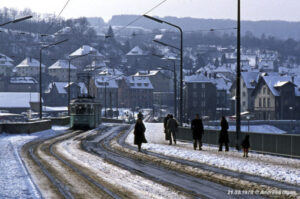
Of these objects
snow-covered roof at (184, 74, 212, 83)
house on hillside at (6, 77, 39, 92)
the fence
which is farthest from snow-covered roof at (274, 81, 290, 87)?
house on hillside at (6, 77, 39, 92)

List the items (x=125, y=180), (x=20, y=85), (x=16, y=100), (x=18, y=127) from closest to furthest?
(x=125, y=180), (x=18, y=127), (x=16, y=100), (x=20, y=85)

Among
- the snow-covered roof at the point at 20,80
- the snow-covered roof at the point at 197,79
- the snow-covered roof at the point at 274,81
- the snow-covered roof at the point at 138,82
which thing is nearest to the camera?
the snow-covered roof at the point at 274,81

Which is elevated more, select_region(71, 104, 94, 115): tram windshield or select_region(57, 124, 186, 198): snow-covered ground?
select_region(71, 104, 94, 115): tram windshield

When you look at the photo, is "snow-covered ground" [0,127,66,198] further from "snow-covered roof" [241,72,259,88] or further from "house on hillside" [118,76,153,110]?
"house on hillside" [118,76,153,110]

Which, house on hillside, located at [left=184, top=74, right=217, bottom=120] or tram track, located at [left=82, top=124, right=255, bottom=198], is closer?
tram track, located at [left=82, top=124, right=255, bottom=198]

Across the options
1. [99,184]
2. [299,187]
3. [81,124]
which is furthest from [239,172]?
[81,124]

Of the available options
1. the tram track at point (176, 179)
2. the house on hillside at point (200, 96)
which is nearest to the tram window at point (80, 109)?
the tram track at point (176, 179)

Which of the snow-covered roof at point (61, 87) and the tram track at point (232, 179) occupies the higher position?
the snow-covered roof at point (61, 87)

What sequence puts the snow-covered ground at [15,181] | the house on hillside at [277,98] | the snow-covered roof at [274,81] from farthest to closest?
the snow-covered roof at [274,81] < the house on hillside at [277,98] < the snow-covered ground at [15,181]

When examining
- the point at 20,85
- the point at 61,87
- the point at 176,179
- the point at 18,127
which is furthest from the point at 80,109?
the point at 20,85

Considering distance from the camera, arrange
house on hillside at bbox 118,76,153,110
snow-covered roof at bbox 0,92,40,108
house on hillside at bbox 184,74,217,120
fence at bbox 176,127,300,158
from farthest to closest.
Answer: house on hillside at bbox 118,76,153,110 < snow-covered roof at bbox 0,92,40,108 < house on hillside at bbox 184,74,217,120 < fence at bbox 176,127,300,158

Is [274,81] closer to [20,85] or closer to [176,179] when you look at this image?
[176,179]

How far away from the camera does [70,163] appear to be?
66.1ft

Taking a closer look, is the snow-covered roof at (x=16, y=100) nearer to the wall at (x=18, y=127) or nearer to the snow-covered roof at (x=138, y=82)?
the snow-covered roof at (x=138, y=82)
